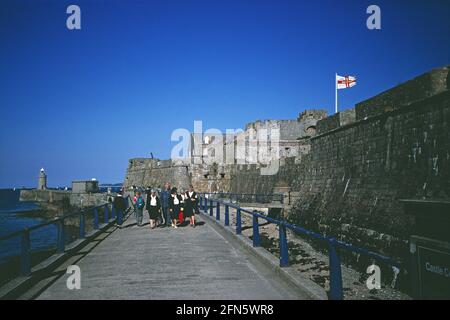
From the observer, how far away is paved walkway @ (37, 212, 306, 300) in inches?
216

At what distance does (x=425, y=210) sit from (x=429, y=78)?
5.93 m

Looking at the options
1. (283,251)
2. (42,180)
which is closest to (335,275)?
(283,251)

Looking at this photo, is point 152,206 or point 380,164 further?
point 152,206

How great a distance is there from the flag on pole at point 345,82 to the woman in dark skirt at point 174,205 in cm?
1158

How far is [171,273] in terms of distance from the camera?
674 cm

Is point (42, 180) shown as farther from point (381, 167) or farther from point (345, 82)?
point (381, 167)

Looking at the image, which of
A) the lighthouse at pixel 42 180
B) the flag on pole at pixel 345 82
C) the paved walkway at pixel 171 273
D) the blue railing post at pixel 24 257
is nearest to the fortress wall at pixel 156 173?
the lighthouse at pixel 42 180

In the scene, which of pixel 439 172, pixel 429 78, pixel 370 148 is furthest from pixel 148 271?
pixel 370 148

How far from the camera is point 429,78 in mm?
8758

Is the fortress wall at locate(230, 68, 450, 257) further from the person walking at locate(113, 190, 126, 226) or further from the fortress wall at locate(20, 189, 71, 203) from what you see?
the fortress wall at locate(20, 189, 71, 203)

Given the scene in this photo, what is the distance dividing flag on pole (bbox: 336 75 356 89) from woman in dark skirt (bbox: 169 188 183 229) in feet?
38.0

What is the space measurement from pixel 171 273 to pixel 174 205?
717cm

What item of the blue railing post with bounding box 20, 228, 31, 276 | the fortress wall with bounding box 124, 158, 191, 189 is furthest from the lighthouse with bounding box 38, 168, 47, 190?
the blue railing post with bounding box 20, 228, 31, 276
